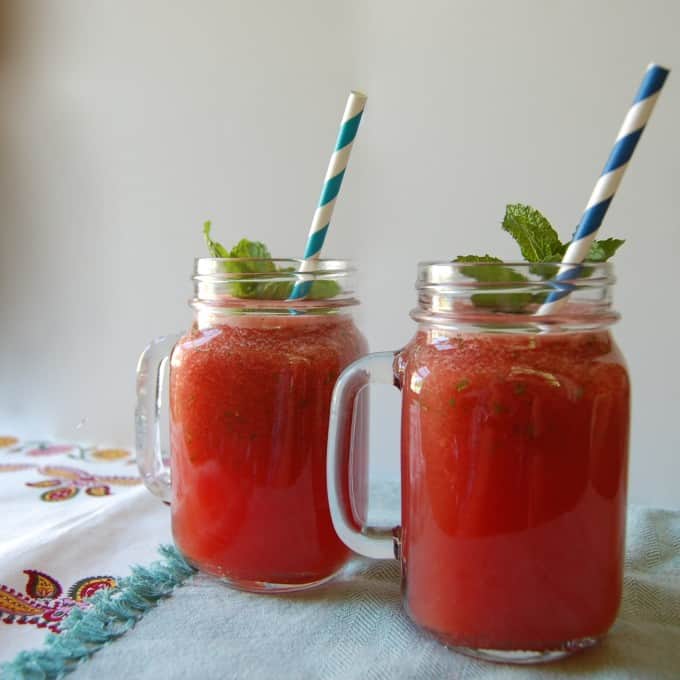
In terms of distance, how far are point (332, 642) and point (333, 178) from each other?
0.43 metres

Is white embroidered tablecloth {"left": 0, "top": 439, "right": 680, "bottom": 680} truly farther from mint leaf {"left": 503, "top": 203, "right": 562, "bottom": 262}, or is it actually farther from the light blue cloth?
mint leaf {"left": 503, "top": 203, "right": 562, "bottom": 262}

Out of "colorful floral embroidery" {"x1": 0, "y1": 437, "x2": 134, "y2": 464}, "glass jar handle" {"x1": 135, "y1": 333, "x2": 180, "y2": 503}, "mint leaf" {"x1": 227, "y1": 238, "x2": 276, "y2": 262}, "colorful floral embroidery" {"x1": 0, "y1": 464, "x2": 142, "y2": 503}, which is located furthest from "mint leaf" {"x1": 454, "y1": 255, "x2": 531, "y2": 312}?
"colorful floral embroidery" {"x1": 0, "y1": 437, "x2": 134, "y2": 464}

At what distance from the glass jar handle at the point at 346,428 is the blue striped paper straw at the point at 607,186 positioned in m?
0.16

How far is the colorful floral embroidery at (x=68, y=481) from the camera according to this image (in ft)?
3.63

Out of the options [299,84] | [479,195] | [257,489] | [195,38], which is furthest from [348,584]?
[195,38]

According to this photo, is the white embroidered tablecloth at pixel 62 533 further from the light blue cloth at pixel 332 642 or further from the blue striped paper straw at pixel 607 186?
the blue striped paper straw at pixel 607 186

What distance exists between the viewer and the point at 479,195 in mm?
1095

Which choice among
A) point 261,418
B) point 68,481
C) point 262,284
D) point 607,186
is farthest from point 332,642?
point 68,481

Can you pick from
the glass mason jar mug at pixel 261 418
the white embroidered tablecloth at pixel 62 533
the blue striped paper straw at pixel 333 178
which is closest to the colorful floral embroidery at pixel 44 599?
the white embroidered tablecloth at pixel 62 533

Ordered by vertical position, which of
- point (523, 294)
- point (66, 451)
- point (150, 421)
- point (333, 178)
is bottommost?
point (66, 451)

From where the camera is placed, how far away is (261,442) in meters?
0.72

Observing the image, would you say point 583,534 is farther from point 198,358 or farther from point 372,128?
point 372,128

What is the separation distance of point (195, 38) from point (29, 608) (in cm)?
91

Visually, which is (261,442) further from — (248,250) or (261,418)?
(248,250)
